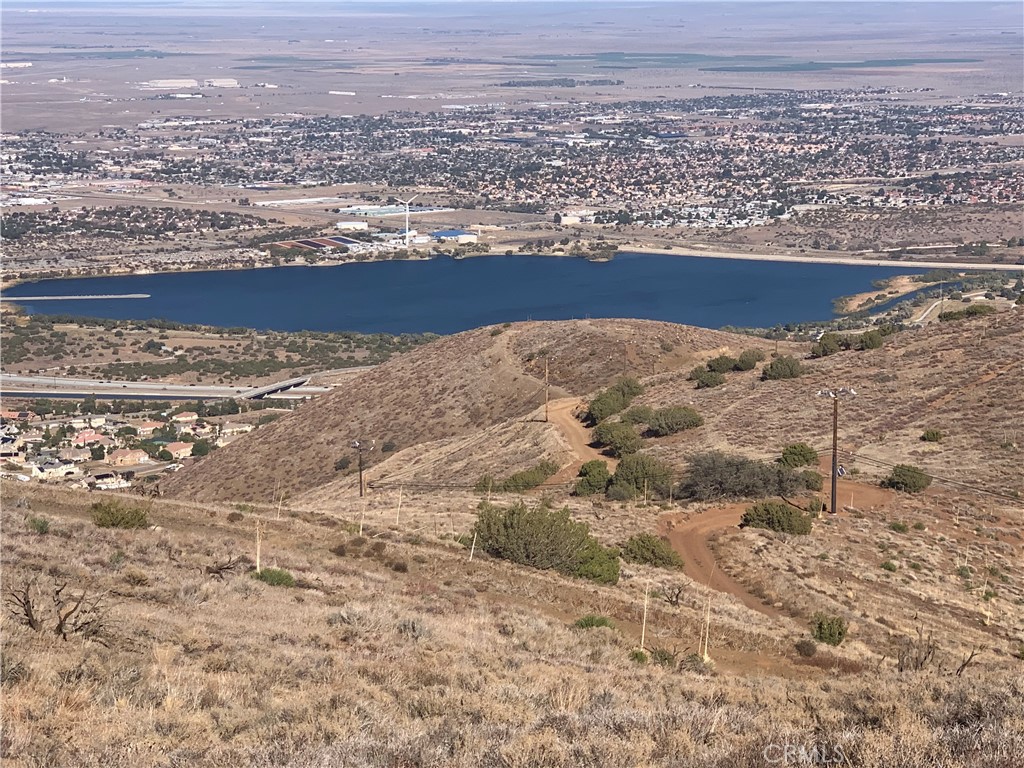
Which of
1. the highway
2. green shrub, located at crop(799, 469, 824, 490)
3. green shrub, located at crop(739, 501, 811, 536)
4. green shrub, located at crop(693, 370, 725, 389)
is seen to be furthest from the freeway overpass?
green shrub, located at crop(739, 501, 811, 536)

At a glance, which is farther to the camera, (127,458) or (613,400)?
(127,458)

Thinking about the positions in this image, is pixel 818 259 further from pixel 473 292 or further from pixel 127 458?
pixel 127 458

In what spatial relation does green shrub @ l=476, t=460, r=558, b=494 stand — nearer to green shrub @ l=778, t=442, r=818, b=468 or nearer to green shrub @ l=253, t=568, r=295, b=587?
green shrub @ l=778, t=442, r=818, b=468

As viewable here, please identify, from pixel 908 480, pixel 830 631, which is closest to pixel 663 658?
pixel 830 631

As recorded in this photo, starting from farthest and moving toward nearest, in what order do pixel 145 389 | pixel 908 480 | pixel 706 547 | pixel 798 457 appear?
pixel 145 389 < pixel 798 457 < pixel 908 480 < pixel 706 547

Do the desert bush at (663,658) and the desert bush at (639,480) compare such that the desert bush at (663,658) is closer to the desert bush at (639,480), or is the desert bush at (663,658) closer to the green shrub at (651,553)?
the green shrub at (651,553)

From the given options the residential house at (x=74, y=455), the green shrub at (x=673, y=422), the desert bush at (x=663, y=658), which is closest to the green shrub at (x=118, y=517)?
the desert bush at (x=663, y=658)

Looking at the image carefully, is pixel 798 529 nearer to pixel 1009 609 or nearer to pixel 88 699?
pixel 1009 609
